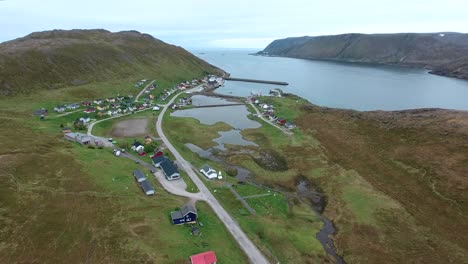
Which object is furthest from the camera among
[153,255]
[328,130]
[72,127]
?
[328,130]

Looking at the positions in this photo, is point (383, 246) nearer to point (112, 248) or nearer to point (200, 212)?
point (200, 212)

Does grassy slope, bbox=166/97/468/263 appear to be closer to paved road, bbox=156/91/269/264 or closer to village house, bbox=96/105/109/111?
paved road, bbox=156/91/269/264

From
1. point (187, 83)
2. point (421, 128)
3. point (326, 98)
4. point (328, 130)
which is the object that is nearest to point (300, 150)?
point (328, 130)

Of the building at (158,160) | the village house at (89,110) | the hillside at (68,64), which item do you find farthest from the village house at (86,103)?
the building at (158,160)

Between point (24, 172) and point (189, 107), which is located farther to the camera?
point (189, 107)

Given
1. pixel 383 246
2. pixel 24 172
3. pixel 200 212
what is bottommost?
pixel 383 246

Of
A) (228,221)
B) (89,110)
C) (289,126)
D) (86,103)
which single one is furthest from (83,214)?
(86,103)

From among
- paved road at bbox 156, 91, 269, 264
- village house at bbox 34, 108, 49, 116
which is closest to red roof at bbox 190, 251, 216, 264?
paved road at bbox 156, 91, 269, 264
